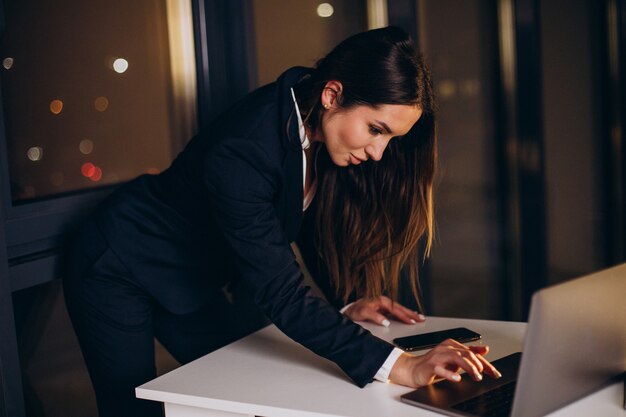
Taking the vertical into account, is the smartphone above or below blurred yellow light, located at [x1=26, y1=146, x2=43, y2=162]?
below

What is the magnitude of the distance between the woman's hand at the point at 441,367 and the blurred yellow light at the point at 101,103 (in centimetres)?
140

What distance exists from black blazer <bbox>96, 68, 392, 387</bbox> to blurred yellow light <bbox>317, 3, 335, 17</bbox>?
4.42 ft

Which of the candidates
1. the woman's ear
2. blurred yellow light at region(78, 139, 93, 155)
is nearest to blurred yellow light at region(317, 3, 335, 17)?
blurred yellow light at region(78, 139, 93, 155)

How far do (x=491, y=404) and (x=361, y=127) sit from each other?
710 millimetres

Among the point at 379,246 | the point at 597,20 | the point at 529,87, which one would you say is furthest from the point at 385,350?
the point at 597,20

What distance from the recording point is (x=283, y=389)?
1.53 metres

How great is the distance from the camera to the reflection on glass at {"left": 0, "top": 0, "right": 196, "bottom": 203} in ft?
7.12

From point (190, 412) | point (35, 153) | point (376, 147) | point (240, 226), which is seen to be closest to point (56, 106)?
point (35, 153)

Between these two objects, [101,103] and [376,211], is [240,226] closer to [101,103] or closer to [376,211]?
[376,211]

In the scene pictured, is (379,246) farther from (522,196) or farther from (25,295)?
(522,196)

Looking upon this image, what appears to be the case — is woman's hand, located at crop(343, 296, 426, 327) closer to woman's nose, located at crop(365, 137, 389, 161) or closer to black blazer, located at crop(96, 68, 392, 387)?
black blazer, located at crop(96, 68, 392, 387)

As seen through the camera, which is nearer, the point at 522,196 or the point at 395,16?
the point at 395,16

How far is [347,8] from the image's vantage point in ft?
10.5

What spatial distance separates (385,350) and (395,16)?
6.15 ft
